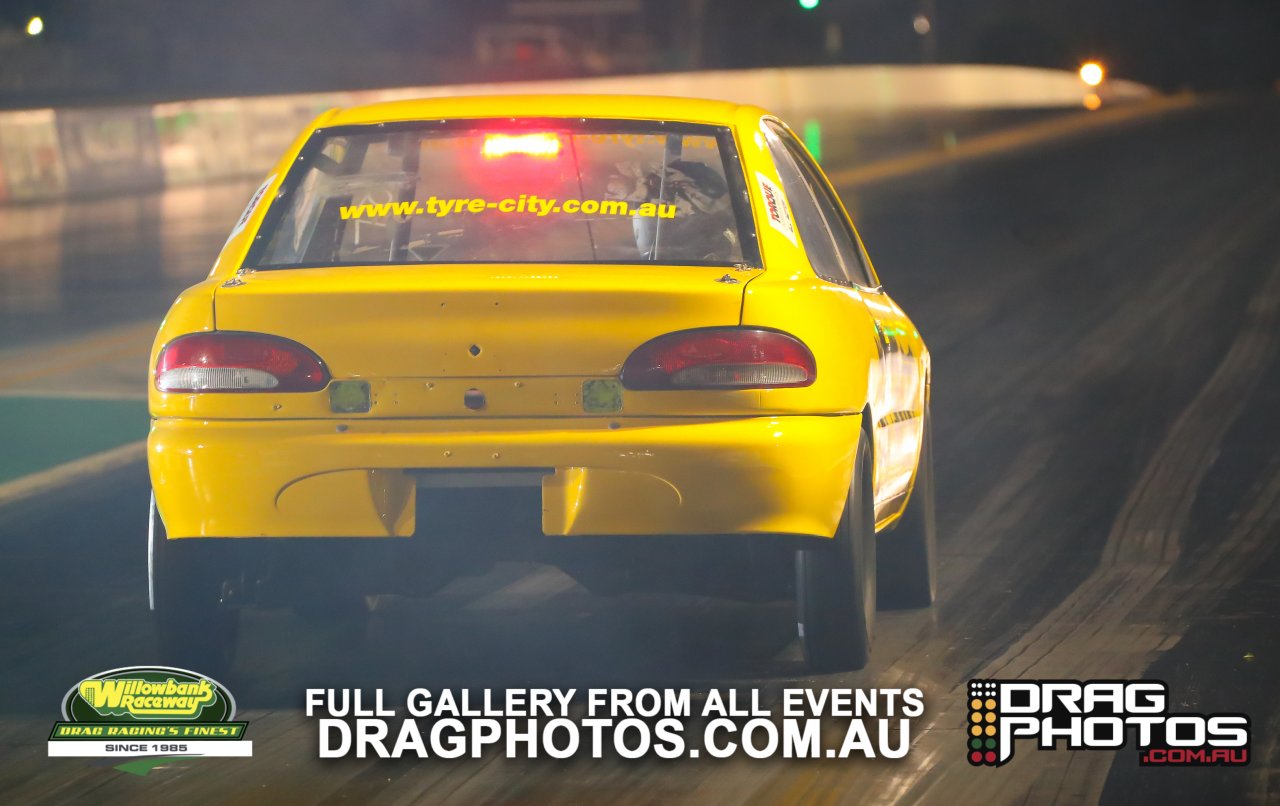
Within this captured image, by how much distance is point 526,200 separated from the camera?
6.58 m

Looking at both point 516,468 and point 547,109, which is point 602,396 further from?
point 547,109

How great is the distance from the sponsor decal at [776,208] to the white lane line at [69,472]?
4.63 m

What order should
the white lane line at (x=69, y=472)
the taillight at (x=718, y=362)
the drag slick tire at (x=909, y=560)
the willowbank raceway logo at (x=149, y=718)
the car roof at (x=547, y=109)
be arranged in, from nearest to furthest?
the willowbank raceway logo at (x=149, y=718) → the taillight at (x=718, y=362) → the car roof at (x=547, y=109) → the drag slick tire at (x=909, y=560) → the white lane line at (x=69, y=472)

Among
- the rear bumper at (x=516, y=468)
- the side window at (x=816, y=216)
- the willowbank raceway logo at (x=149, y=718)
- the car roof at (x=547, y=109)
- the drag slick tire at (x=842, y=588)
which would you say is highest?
the car roof at (x=547, y=109)

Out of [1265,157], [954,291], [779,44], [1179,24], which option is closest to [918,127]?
[1265,157]

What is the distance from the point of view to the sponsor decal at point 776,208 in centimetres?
633

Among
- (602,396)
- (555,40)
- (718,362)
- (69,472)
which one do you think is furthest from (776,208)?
(555,40)

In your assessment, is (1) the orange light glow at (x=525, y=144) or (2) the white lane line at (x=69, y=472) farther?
(2) the white lane line at (x=69, y=472)

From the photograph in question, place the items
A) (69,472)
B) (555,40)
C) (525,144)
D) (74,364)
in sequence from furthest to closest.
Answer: (555,40)
(74,364)
(69,472)
(525,144)

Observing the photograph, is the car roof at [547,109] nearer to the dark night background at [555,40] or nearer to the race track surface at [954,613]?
the race track surface at [954,613]

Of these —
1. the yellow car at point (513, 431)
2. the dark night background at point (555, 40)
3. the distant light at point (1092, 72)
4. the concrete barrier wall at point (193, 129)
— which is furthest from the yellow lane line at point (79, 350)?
the distant light at point (1092, 72)

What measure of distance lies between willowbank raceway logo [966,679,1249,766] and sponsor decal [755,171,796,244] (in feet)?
4.31

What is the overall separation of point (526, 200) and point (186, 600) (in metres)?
1.47

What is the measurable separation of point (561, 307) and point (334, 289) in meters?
0.57
